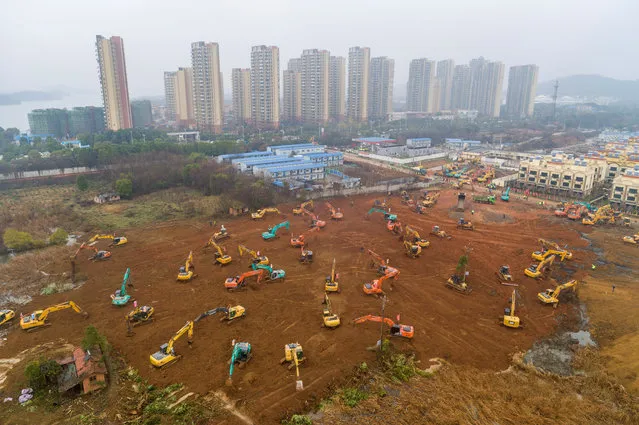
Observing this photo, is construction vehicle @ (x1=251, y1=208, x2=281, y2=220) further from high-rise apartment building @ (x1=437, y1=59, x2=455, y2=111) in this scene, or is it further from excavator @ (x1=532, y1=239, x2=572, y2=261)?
high-rise apartment building @ (x1=437, y1=59, x2=455, y2=111)

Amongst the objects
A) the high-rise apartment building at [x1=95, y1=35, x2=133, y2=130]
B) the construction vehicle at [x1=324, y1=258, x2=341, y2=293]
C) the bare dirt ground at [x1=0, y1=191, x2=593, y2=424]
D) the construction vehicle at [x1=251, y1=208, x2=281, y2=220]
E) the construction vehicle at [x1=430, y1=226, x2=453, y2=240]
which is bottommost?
the bare dirt ground at [x1=0, y1=191, x2=593, y2=424]

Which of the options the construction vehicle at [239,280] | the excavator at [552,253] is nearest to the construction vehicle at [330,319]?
the construction vehicle at [239,280]

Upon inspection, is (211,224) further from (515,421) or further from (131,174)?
(515,421)

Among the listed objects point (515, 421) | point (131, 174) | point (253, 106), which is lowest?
point (515, 421)

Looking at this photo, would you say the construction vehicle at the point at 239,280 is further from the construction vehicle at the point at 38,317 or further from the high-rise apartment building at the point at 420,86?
the high-rise apartment building at the point at 420,86

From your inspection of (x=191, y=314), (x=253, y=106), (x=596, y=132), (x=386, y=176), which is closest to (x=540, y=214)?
(x=386, y=176)

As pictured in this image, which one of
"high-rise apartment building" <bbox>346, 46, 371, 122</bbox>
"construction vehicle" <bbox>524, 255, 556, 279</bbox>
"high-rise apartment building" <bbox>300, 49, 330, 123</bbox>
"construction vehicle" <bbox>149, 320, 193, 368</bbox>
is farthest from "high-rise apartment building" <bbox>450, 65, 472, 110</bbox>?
"construction vehicle" <bbox>149, 320, 193, 368</bbox>
